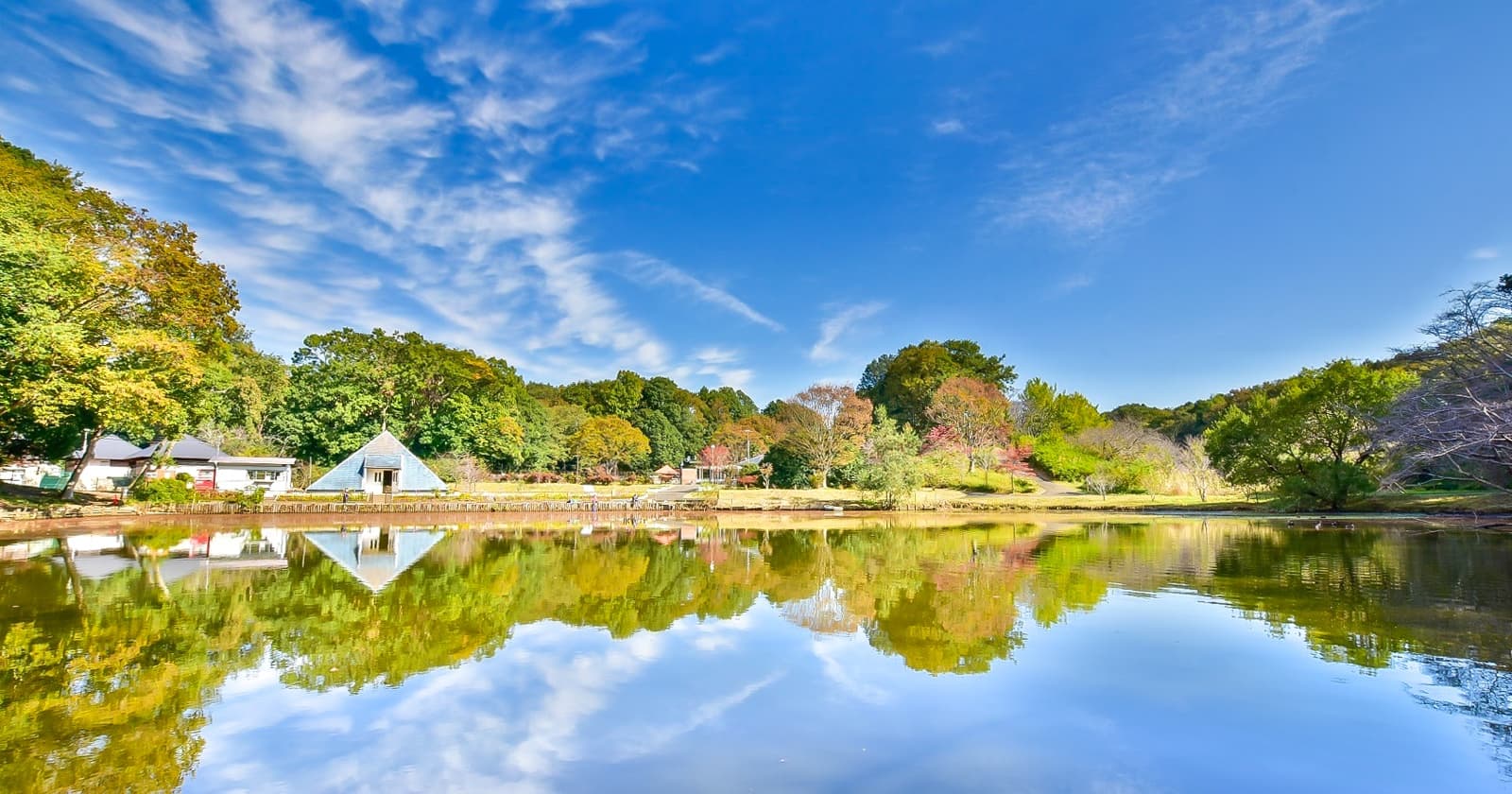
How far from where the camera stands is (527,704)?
22.4 ft

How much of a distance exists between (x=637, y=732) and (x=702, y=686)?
1380 mm

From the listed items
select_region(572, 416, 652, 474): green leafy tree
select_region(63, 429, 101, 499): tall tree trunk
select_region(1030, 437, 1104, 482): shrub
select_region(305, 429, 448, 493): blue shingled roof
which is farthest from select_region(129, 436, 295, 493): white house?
select_region(1030, 437, 1104, 482): shrub

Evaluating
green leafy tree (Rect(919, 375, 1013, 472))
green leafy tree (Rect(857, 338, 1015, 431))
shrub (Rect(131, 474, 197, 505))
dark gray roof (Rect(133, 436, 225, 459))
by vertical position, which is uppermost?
green leafy tree (Rect(857, 338, 1015, 431))

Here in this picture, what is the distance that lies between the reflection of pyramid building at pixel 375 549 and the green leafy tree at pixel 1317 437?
111 feet

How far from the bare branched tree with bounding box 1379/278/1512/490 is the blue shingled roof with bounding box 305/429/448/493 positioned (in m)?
37.1

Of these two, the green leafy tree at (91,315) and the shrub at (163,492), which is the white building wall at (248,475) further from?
the green leafy tree at (91,315)

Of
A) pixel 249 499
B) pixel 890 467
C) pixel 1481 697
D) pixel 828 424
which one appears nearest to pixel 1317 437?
pixel 890 467

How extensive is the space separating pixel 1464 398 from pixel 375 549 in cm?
2628

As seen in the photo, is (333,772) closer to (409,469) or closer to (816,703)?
(816,703)

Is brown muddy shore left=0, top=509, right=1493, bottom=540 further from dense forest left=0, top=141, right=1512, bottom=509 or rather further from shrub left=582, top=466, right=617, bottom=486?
shrub left=582, top=466, right=617, bottom=486

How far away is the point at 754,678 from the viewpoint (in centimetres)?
784

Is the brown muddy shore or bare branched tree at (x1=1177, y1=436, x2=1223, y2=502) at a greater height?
bare branched tree at (x1=1177, y1=436, x2=1223, y2=502)

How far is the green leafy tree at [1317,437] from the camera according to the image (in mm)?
29062

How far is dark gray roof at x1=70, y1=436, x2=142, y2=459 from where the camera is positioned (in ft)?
120
